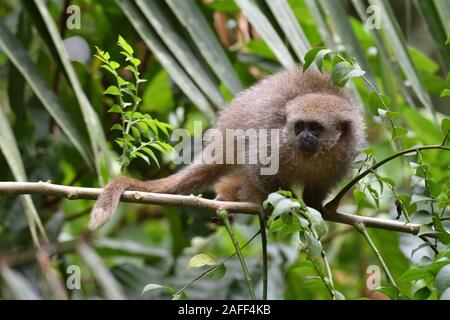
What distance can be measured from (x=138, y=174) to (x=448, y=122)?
2.30 meters

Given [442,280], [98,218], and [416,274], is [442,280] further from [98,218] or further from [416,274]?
[98,218]

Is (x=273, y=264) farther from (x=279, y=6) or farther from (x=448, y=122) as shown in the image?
(x=448, y=122)

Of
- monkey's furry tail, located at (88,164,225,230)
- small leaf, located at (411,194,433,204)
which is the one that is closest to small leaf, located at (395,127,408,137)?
small leaf, located at (411,194,433,204)

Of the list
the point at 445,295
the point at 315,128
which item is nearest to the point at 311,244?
the point at 445,295

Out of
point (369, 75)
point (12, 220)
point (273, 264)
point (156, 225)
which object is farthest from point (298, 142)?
point (156, 225)

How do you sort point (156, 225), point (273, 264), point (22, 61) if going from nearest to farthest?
point (22, 61)
point (273, 264)
point (156, 225)

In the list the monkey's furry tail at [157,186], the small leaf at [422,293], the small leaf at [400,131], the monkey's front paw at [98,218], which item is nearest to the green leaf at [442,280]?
the small leaf at [422,293]

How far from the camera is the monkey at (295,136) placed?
132 inches

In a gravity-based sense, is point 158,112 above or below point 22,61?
above
